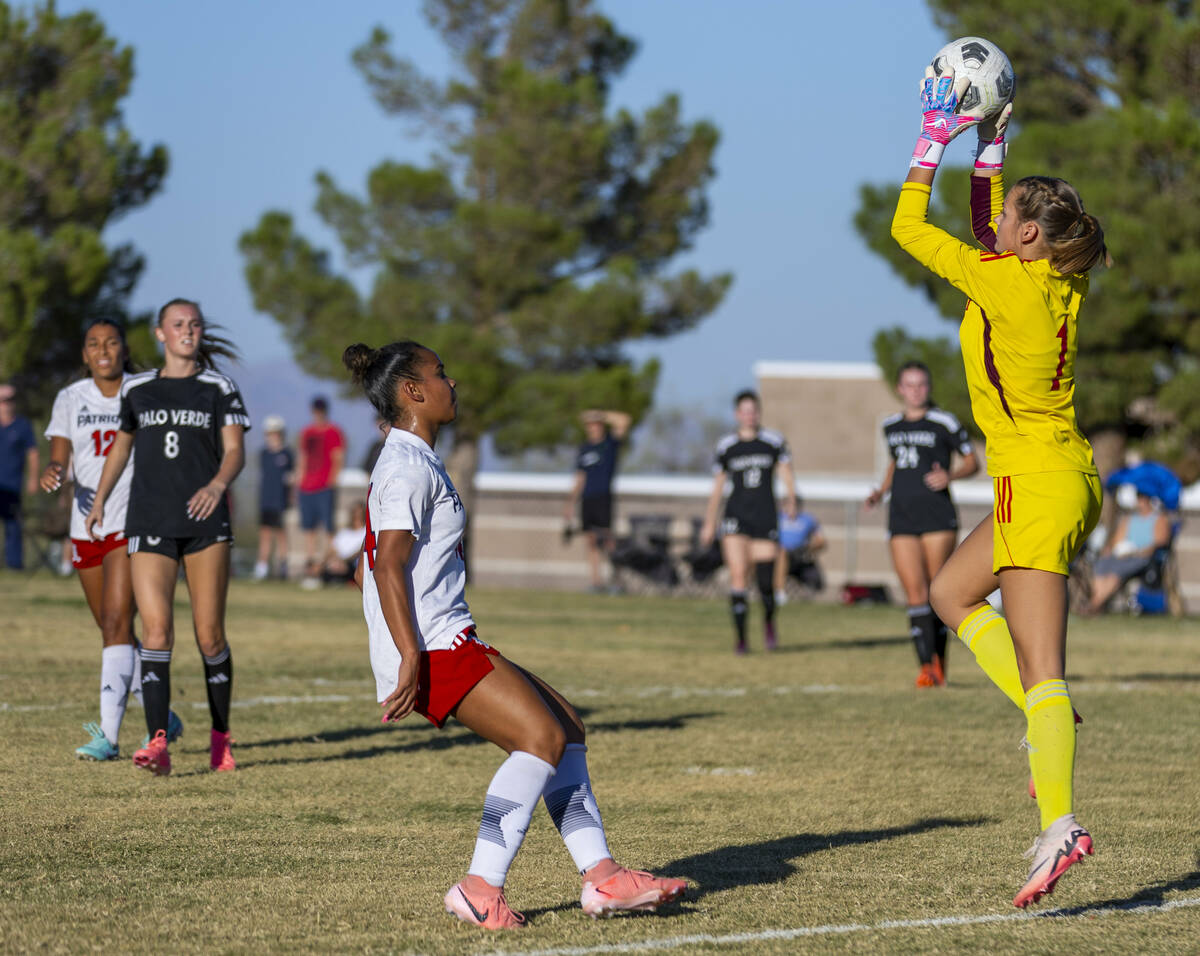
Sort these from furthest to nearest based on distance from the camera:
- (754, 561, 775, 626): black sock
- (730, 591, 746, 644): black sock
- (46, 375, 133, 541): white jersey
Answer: (754, 561, 775, 626): black sock → (730, 591, 746, 644): black sock → (46, 375, 133, 541): white jersey

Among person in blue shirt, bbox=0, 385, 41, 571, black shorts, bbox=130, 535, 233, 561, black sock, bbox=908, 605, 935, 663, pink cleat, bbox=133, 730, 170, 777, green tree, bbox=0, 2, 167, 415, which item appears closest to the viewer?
pink cleat, bbox=133, 730, 170, 777

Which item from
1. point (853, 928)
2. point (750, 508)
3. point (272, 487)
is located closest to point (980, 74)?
point (853, 928)

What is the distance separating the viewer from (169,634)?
7.16 metres

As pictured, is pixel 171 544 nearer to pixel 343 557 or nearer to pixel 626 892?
pixel 626 892

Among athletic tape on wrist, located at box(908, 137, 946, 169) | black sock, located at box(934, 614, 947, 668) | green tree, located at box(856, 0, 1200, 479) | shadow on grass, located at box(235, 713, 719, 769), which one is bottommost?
shadow on grass, located at box(235, 713, 719, 769)

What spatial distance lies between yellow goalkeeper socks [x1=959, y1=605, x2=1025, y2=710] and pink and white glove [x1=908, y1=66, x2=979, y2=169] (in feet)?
4.88

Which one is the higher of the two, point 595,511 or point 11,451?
point 11,451

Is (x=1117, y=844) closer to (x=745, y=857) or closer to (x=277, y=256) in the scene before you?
(x=745, y=857)

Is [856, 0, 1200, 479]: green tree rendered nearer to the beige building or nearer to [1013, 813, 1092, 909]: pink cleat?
the beige building

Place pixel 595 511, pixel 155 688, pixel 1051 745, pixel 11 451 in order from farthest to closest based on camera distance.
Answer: pixel 595 511 < pixel 11 451 < pixel 155 688 < pixel 1051 745

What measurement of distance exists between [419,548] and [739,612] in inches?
362

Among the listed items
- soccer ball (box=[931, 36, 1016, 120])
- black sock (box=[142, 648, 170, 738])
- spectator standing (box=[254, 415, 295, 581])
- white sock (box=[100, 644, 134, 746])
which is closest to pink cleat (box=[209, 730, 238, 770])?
black sock (box=[142, 648, 170, 738])

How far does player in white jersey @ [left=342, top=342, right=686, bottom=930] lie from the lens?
4344 millimetres

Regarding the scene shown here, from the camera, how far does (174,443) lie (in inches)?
283
